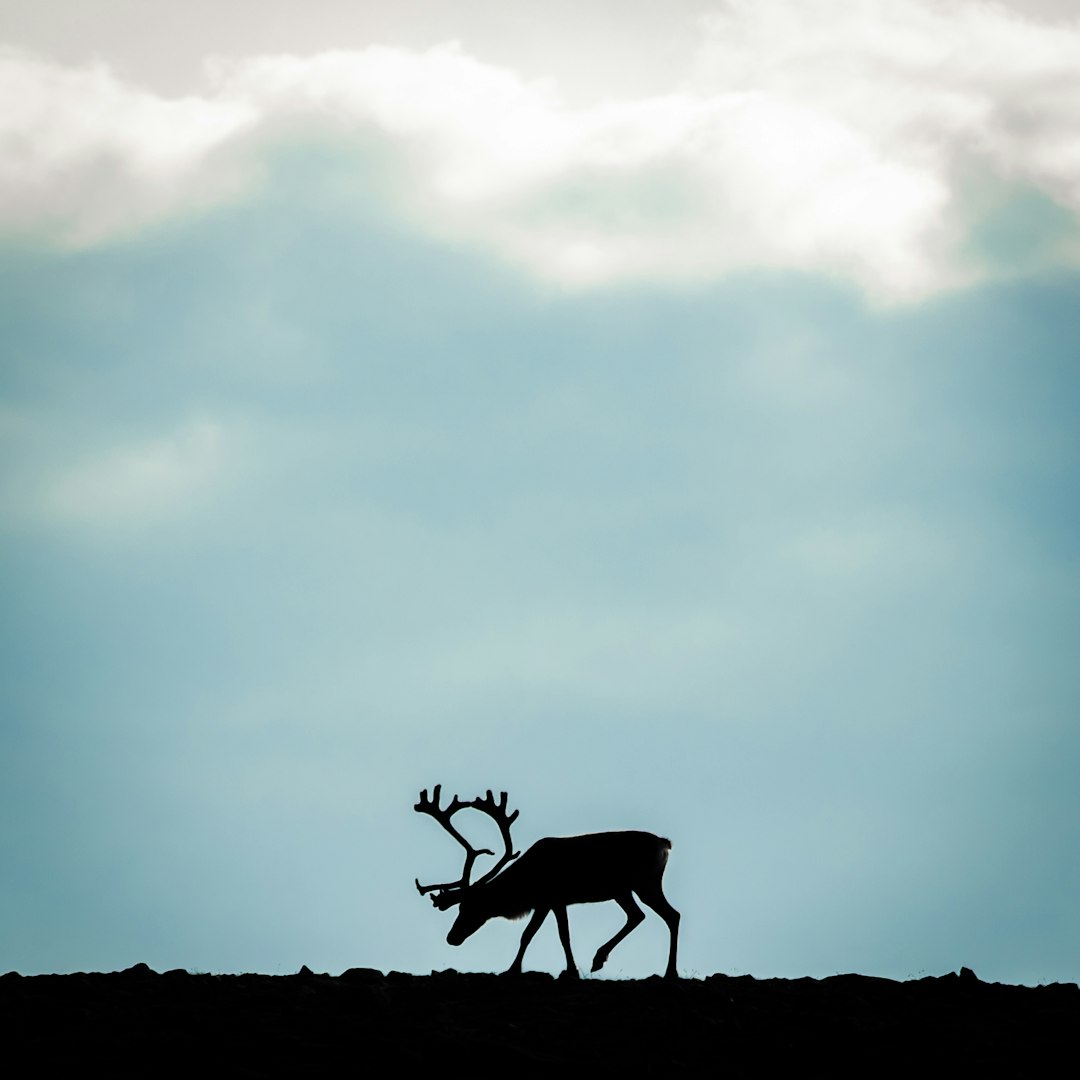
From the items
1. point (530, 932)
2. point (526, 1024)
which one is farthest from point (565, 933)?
point (526, 1024)

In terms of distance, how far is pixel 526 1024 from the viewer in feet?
40.0

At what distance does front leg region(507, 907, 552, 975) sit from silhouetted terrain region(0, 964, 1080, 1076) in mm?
2636

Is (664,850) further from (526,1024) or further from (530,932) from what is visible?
(526,1024)

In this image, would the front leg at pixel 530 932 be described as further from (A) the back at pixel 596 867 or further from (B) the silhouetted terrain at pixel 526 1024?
(B) the silhouetted terrain at pixel 526 1024

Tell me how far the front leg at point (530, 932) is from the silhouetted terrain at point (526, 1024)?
104 inches

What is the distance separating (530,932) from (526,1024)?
601 cm

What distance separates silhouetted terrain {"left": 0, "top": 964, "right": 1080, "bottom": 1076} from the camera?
1078cm

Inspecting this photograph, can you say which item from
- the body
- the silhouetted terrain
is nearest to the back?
the body

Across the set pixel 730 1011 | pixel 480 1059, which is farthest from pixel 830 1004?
pixel 480 1059

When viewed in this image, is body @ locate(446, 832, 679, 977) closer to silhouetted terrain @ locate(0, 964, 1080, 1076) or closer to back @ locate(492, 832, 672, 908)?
back @ locate(492, 832, 672, 908)

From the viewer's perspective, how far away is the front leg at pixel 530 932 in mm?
17469

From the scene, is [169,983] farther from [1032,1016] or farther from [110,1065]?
[1032,1016]

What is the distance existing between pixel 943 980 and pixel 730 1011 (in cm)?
350

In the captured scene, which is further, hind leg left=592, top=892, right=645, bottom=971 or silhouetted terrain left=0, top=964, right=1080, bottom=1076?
hind leg left=592, top=892, right=645, bottom=971
